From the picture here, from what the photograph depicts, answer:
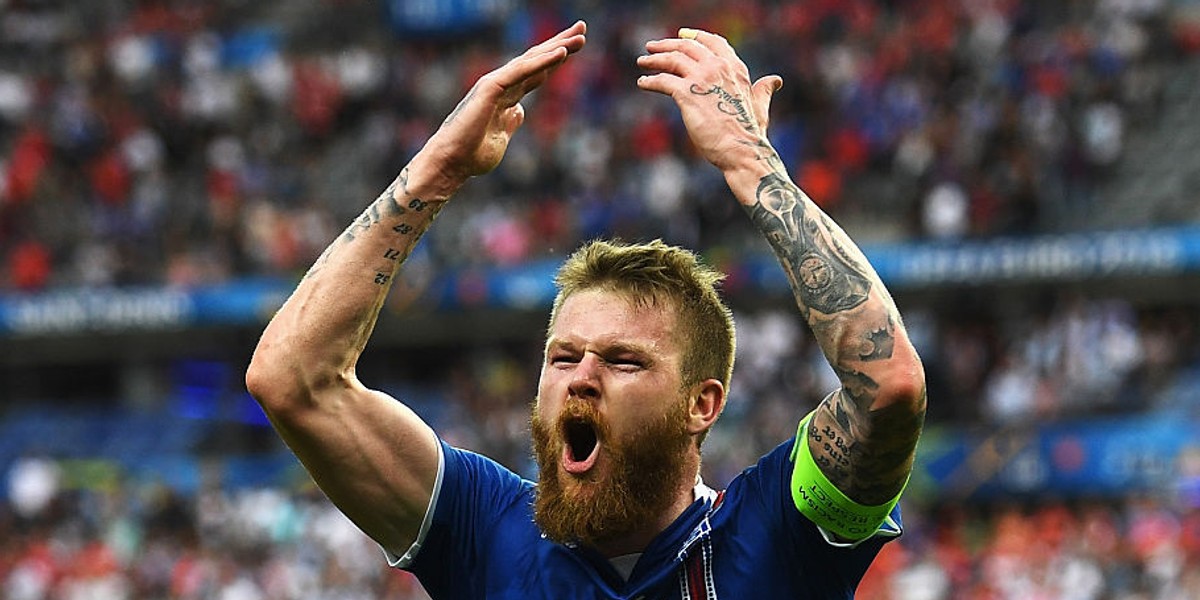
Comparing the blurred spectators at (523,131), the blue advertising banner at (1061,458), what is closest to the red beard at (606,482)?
the blue advertising banner at (1061,458)

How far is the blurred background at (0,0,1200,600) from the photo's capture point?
15398mm

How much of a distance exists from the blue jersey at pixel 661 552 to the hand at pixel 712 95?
0.60 m

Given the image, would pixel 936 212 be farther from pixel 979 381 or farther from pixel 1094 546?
pixel 1094 546

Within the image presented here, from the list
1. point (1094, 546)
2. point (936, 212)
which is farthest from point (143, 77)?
point (1094, 546)

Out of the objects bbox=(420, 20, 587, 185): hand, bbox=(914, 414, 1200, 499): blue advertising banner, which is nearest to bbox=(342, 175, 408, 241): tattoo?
bbox=(420, 20, 587, 185): hand

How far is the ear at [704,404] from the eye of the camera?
11.8 ft

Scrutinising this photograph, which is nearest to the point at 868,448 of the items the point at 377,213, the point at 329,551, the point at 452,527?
the point at 452,527

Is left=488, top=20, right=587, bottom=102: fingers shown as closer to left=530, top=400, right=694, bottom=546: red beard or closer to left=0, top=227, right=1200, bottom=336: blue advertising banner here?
left=530, top=400, right=694, bottom=546: red beard

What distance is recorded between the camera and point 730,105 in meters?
3.50

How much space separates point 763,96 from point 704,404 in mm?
611

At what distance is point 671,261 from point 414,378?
16805 mm

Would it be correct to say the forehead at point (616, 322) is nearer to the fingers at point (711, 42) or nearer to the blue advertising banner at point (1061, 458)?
the fingers at point (711, 42)

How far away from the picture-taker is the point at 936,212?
16828 millimetres

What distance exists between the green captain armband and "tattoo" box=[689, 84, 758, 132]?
0.61 metres
